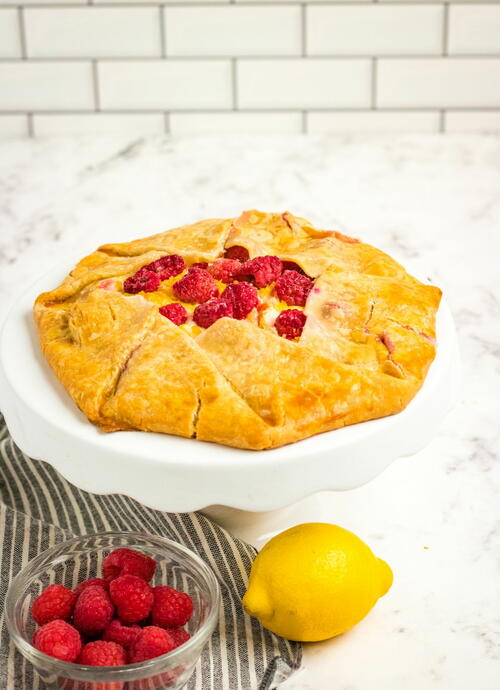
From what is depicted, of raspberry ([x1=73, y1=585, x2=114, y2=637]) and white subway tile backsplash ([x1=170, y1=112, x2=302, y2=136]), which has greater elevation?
white subway tile backsplash ([x1=170, y1=112, x2=302, y2=136])

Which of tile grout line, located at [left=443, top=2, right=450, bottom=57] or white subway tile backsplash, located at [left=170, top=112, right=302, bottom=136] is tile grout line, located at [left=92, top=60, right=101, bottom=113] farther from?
tile grout line, located at [left=443, top=2, right=450, bottom=57]

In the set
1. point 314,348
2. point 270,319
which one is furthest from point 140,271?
point 314,348

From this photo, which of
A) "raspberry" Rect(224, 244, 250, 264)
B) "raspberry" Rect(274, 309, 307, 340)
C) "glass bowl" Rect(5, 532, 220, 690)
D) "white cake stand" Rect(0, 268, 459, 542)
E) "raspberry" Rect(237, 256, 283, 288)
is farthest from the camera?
"raspberry" Rect(224, 244, 250, 264)

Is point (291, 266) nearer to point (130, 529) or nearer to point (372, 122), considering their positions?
point (130, 529)

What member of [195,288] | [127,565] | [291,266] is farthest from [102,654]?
[291,266]

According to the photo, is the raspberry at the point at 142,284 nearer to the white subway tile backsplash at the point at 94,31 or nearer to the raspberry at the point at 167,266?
the raspberry at the point at 167,266

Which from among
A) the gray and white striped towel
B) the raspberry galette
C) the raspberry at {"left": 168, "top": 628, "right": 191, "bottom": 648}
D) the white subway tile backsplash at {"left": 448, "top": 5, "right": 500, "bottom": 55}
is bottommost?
the gray and white striped towel

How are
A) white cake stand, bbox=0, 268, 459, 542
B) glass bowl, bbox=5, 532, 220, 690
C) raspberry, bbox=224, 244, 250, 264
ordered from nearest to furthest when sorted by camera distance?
glass bowl, bbox=5, 532, 220, 690
white cake stand, bbox=0, 268, 459, 542
raspberry, bbox=224, 244, 250, 264

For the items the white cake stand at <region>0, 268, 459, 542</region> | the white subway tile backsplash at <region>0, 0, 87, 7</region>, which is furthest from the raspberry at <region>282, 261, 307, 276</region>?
the white subway tile backsplash at <region>0, 0, 87, 7</region>
